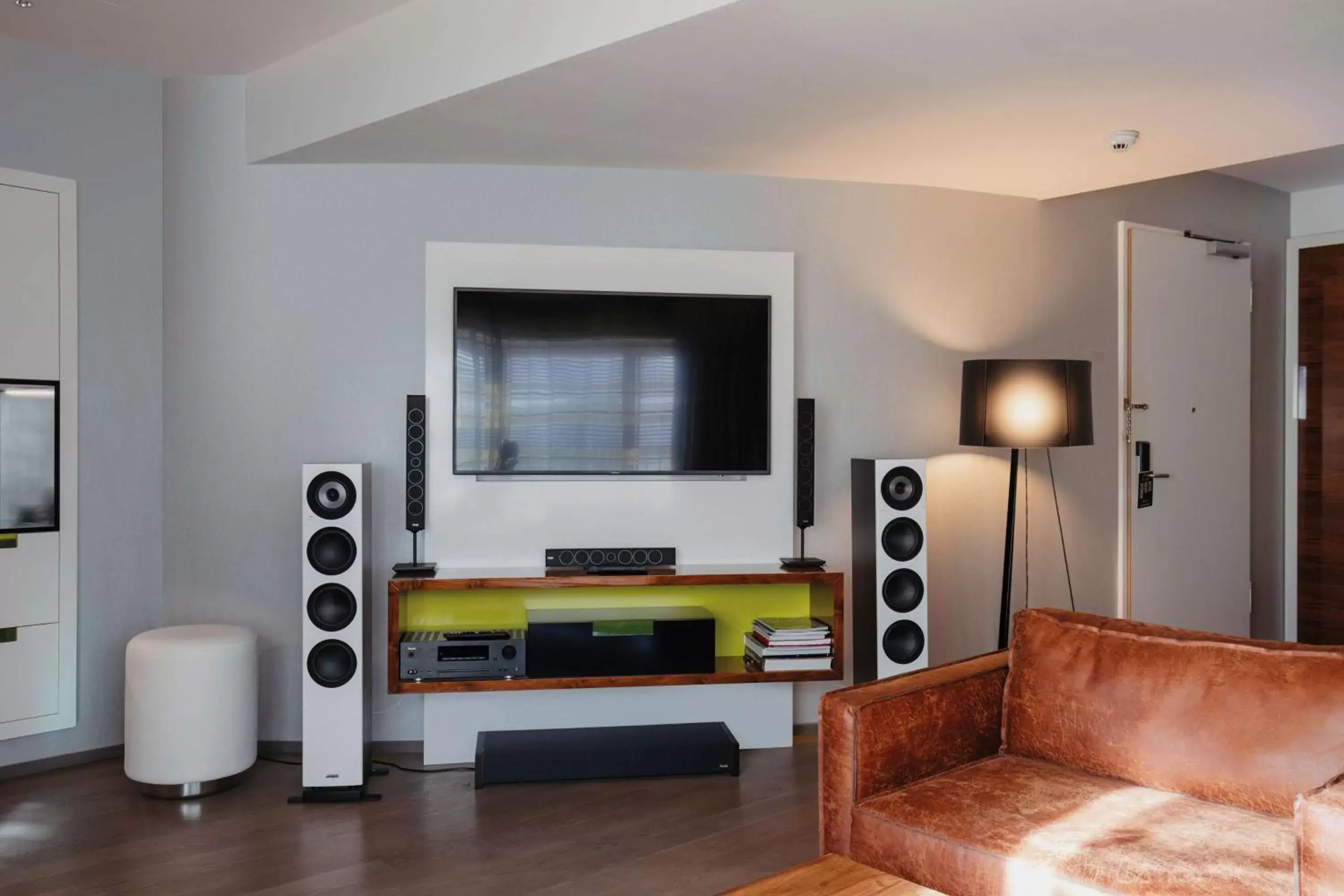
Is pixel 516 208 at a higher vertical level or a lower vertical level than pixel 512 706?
higher

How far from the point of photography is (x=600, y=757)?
3.66m

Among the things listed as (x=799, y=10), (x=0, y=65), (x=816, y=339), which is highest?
(x=0, y=65)

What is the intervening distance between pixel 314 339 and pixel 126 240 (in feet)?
2.61

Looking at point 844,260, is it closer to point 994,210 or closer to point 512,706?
point 994,210

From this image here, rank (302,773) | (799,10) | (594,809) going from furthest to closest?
(302,773), (594,809), (799,10)

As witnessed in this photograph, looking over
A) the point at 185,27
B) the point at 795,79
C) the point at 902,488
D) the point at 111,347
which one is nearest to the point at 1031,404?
the point at 902,488

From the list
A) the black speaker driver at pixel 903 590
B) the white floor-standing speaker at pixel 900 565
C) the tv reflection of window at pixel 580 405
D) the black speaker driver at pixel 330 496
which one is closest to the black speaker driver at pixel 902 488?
the white floor-standing speaker at pixel 900 565

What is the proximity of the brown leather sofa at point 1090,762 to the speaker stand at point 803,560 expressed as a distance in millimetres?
1371

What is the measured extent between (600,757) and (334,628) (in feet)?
3.27

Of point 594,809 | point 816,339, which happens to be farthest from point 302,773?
point 816,339

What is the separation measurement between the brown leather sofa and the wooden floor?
72 centimetres

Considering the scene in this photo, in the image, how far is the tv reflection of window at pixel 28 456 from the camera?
3.72 metres

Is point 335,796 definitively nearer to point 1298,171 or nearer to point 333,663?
point 333,663

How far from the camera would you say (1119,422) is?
16.2 ft
